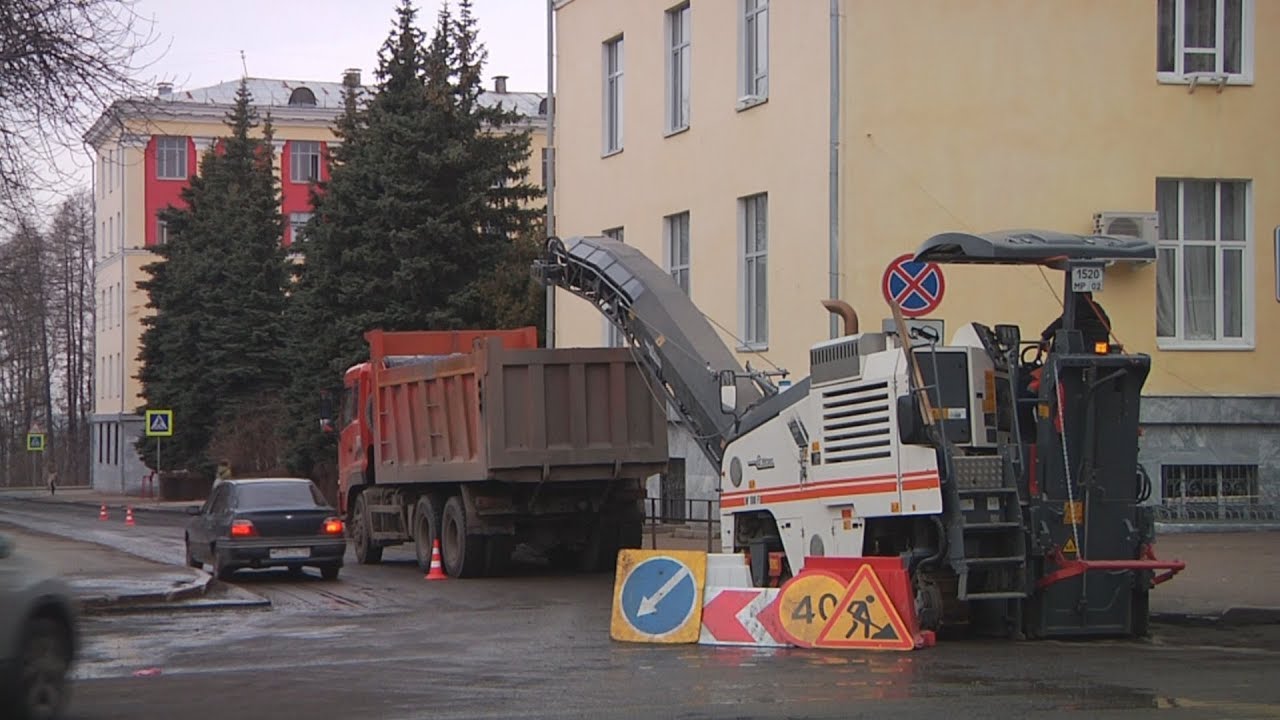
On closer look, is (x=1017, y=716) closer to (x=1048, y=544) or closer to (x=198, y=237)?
(x=1048, y=544)

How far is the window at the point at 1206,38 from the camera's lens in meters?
27.5

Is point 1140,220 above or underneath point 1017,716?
above

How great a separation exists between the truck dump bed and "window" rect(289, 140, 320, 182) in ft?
224

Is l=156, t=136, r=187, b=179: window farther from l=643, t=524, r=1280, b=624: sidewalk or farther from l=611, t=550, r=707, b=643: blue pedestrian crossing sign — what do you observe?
l=611, t=550, r=707, b=643: blue pedestrian crossing sign

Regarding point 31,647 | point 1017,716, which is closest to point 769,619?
point 1017,716

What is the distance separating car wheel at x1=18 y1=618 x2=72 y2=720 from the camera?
10.1 metres

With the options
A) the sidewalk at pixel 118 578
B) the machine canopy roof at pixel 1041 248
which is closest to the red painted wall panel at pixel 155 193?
the sidewalk at pixel 118 578

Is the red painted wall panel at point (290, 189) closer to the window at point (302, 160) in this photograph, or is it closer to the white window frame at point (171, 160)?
the window at point (302, 160)

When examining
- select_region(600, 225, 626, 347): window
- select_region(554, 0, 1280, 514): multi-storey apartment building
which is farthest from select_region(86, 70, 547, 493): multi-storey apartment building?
select_region(554, 0, 1280, 514): multi-storey apartment building

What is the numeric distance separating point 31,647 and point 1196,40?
882 inches

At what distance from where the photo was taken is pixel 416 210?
1773 inches

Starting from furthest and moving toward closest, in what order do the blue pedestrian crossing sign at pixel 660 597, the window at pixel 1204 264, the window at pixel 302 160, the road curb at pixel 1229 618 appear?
the window at pixel 302 160 < the window at pixel 1204 264 < the road curb at pixel 1229 618 < the blue pedestrian crossing sign at pixel 660 597

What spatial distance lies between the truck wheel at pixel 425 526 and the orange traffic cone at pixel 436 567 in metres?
0.53

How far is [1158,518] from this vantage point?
26750 mm
